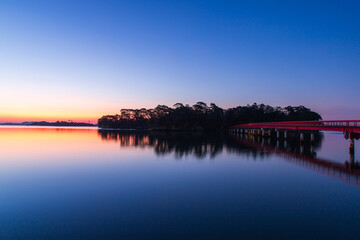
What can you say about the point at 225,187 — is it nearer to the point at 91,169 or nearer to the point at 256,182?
the point at 256,182

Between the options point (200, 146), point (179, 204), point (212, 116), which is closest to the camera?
point (179, 204)

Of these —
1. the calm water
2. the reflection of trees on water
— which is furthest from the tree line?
the calm water

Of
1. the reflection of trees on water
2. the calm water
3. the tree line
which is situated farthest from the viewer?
the tree line

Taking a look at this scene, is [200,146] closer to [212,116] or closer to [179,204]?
[179,204]

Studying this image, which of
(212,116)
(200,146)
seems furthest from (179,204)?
(212,116)

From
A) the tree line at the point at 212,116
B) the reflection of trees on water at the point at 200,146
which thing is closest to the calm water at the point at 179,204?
the reflection of trees on water at the point at 200,146

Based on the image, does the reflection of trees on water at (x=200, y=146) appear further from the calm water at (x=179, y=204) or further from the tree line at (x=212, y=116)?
the tree line at (x=212, y=116)

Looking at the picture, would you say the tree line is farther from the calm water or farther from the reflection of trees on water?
the calm water

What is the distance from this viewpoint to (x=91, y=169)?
16.0 m

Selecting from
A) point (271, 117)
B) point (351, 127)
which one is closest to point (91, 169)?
point (351, 127)

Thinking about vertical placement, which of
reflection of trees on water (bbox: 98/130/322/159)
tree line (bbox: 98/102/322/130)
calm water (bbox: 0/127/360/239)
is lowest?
reflection of trees on water (bbox: 98/130/322/159)

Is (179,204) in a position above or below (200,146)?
above

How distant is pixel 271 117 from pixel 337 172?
102 meters

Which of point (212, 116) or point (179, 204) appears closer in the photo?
point (179, 204)
